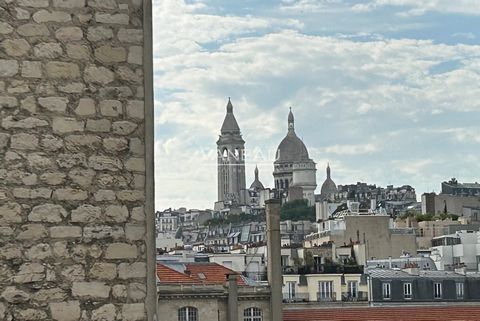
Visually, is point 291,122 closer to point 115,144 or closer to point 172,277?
point 172,277

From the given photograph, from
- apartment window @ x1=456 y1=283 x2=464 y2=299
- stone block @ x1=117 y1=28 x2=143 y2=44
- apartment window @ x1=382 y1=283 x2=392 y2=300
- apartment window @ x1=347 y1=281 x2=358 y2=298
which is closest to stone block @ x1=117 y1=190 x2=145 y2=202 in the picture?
stone block @ x1=117 y1=28 x2=143 y2=44

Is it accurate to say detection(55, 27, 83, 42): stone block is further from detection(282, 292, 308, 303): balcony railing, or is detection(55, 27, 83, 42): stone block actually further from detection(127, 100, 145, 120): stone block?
detection(282, 292, 308, 303): balcony railing

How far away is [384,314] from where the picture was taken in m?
43.6

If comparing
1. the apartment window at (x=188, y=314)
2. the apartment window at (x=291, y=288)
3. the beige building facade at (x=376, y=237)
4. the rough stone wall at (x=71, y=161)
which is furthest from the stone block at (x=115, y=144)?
the beige building facade at (x=376, y=237)

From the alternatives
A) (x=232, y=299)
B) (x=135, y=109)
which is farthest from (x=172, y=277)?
(x=135, y=109)

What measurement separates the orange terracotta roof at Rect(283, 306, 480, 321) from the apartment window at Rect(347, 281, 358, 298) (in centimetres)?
845

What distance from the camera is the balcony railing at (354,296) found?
5225 cm

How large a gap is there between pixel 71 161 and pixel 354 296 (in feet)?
159

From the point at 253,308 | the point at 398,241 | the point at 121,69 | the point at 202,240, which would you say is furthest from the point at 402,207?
the point at 121,69

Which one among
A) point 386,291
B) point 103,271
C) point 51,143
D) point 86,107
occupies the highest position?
point 386,291

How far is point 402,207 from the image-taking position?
13900cm

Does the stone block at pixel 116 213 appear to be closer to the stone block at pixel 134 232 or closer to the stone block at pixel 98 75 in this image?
the stone block at pixel 134 232

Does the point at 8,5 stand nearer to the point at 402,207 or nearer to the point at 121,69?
the point at 121,69

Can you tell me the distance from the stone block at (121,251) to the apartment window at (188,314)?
35.2 metres
